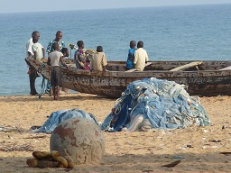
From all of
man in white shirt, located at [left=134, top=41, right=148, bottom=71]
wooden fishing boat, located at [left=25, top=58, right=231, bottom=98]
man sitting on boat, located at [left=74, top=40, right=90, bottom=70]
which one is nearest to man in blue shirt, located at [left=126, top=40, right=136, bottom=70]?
man in white shirt, located at [left=134, top=41, right=148, bottom=71]

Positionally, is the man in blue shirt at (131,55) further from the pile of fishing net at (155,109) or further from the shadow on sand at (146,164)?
the shadow on sand at (146,164)

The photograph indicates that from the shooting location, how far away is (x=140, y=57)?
1848 centimetres

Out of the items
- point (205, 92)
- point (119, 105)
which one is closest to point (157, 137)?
point (119, 105)

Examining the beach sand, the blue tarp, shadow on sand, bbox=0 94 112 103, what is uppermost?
the blue tarp

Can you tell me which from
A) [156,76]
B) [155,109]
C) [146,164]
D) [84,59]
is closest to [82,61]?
[84,59]

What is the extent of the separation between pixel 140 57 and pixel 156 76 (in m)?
1.03

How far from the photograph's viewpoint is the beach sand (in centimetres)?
975

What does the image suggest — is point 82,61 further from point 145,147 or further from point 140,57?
point 145,147

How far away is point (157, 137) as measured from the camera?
12211mm

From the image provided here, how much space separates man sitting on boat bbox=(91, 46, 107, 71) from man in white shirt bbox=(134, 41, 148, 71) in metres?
0.90

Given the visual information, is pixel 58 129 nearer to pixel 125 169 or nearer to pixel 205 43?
pixel 125 169

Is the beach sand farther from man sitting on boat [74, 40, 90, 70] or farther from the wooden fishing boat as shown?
man sitting on boat [74, 40, 90, 70]

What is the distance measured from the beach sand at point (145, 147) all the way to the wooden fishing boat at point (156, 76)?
5.34 ft

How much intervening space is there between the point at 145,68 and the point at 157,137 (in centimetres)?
808
